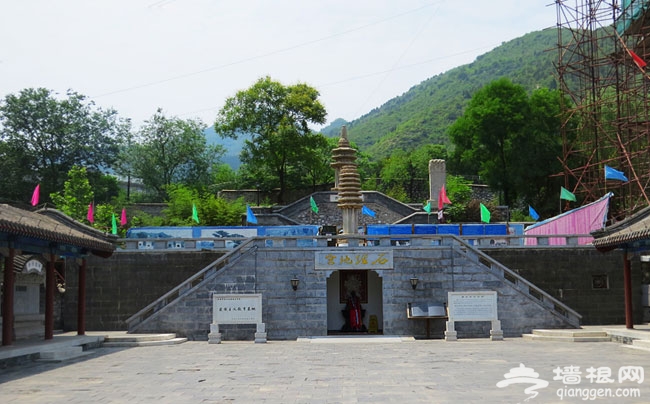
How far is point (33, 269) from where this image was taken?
21.8 meters

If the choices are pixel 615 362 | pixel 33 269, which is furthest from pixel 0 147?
pixel 615 362

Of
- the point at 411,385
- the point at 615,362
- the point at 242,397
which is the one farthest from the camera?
the point at 615,362

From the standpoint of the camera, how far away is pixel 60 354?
59.0 feet

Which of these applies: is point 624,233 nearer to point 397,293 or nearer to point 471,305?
point 471,305

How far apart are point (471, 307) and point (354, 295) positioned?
4621 mm

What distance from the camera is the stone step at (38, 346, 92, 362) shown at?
17766 millimetres

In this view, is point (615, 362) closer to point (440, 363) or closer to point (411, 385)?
point (440, 363)

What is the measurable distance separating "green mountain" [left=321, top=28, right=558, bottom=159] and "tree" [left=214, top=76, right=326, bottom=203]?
36796 millimetres

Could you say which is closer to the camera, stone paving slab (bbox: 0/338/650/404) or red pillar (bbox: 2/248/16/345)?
stone paving slab (bbox: 0/338/650/404)

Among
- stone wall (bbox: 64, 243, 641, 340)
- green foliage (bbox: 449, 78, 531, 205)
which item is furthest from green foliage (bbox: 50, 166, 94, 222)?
green foliage (bbox: 449, 78, 531, 205)

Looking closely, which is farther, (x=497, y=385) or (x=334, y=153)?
(x=334, y=153)

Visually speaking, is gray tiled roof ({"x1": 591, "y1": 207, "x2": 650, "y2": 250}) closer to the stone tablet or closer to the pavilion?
the stone tablet

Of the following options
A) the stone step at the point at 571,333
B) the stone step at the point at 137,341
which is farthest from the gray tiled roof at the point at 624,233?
the stone step at the point at 137,341

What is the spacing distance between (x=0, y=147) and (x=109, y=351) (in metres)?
34.4
